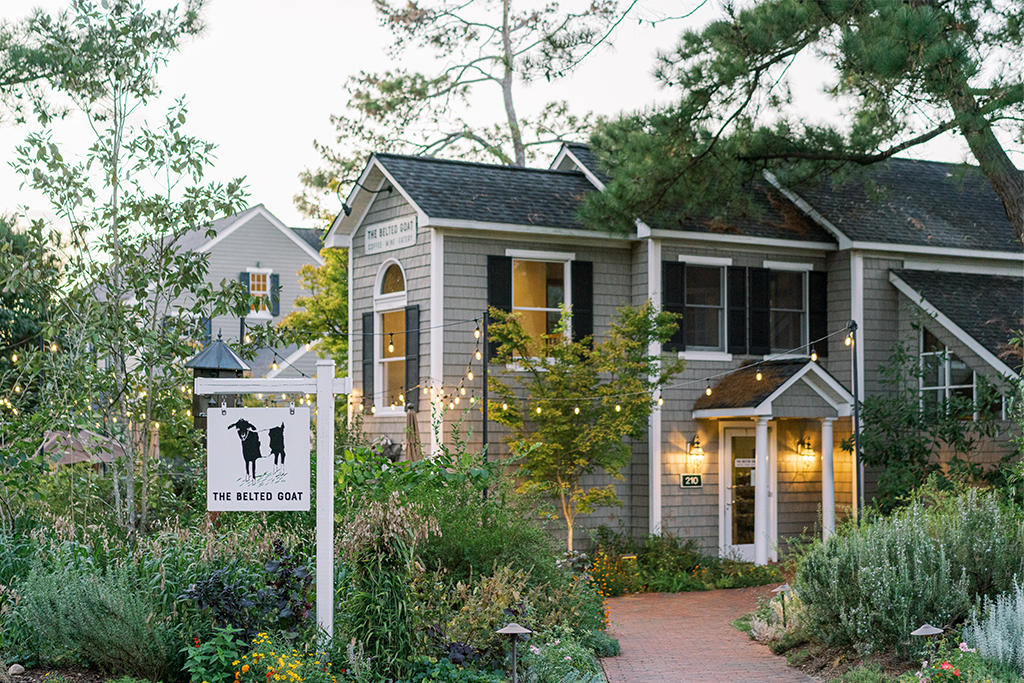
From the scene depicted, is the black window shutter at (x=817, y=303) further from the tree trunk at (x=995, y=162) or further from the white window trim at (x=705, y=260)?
the tree trunk at (x=995, y=162)

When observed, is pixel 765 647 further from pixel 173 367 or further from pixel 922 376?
pixel 922 376

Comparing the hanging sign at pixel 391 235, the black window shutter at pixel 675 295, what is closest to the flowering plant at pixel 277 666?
the hanging sign at pixel 391 235

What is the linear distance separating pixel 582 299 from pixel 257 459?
28.8ft

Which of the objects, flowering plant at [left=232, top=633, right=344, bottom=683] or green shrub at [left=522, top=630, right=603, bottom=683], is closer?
flowering plant at [left=232, top=633, right=344, bottom=683]

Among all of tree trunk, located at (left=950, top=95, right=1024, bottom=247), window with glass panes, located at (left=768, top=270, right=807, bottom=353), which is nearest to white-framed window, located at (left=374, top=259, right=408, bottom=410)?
window with glass panes, located at (left=768, top=270, right=807, bottom=353)

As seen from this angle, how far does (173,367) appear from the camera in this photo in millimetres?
8773

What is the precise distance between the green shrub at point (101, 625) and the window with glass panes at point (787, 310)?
38.2 ft

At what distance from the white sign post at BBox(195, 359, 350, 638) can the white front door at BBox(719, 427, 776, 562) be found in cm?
975

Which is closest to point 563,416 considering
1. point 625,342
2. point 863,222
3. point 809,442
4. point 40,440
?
point 625,342

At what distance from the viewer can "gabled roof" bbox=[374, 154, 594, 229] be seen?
1491 centimetres

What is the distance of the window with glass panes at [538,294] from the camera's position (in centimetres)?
1540

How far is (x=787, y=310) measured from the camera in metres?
16.9

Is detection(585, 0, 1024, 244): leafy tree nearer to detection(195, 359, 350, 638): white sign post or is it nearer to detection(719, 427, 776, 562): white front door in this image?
detection(719, 427, 776, 562): white front door

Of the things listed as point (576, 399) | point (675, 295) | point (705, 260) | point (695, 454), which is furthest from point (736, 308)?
point (576, 399)
